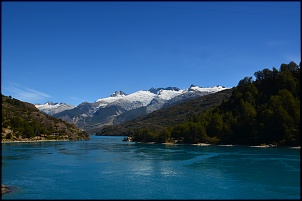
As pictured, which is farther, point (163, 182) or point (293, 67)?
point (293, 67)

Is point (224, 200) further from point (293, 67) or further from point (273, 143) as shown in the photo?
point (293, 67)

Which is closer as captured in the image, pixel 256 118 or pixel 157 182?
pixel 157 182

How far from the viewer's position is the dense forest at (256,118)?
400 feet

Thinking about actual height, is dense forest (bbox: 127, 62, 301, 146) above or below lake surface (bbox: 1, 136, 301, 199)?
above

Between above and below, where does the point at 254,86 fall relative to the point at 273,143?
above

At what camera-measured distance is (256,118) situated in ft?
449

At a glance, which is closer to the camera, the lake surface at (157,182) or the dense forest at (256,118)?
the lake surface at (157,182)

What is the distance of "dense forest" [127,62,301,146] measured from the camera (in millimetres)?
121812

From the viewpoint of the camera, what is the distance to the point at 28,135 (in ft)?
624

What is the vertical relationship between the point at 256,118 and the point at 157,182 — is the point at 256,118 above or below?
above

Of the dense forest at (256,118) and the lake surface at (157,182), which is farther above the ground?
the dense forest at (256,118)

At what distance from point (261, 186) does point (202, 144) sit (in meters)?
107

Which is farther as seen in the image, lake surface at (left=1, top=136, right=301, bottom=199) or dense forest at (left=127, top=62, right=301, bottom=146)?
dense forest at (left=127, top=62, right=301, bottom=146)

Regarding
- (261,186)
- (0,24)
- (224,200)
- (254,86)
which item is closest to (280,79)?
(254,86)
